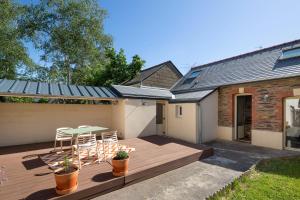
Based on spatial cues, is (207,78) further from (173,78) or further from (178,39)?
(173,78)

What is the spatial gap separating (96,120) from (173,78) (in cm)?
1098

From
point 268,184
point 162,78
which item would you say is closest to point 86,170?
point 268,184

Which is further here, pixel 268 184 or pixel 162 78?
pixel 162 78

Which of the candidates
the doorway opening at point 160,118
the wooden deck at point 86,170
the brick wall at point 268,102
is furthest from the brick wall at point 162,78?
the wooden deck at point 86,170

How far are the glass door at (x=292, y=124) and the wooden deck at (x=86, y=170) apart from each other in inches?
157

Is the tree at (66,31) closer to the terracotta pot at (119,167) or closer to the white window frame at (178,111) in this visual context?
the white window frame at (178,111)

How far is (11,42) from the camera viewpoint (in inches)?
593

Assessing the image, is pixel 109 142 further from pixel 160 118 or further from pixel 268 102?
pixel 268 102

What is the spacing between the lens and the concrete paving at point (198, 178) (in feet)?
14.8

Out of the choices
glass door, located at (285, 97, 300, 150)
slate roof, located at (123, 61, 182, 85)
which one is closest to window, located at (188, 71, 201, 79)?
slate roof, located at (123, 61, 182, 85)

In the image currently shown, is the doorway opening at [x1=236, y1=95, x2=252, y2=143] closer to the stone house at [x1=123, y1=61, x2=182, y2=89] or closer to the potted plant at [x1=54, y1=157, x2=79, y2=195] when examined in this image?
the stone house at [x1=123, y1=61, x2=182, y2=89]

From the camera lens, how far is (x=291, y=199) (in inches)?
166

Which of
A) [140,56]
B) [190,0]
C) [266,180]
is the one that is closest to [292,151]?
[266,180]

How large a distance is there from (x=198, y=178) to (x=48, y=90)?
7.16m
